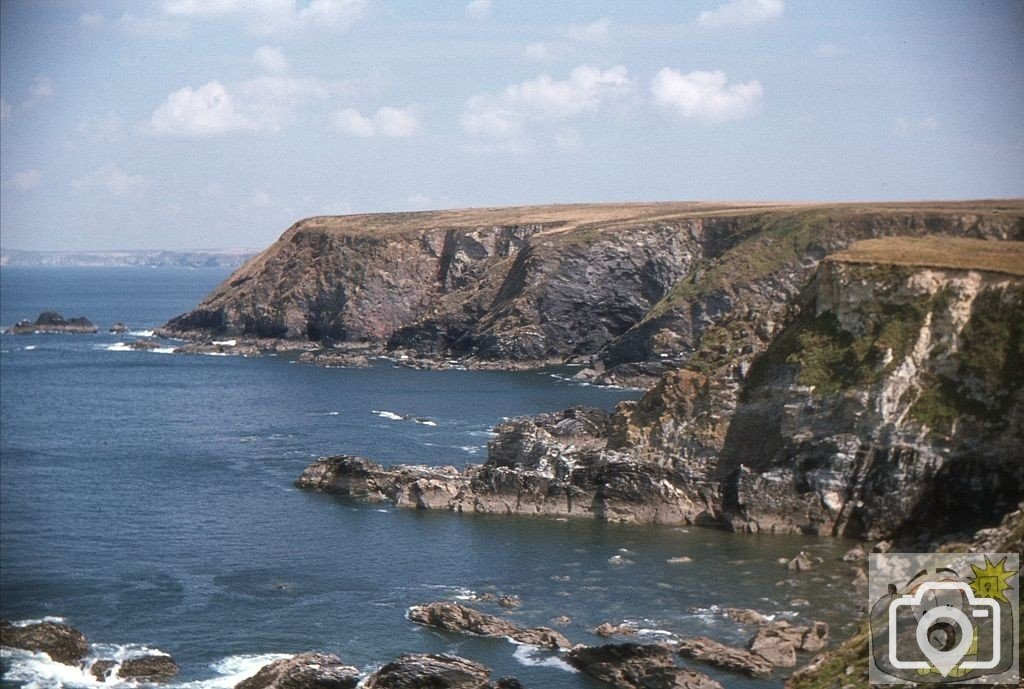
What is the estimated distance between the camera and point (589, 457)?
3423 inches

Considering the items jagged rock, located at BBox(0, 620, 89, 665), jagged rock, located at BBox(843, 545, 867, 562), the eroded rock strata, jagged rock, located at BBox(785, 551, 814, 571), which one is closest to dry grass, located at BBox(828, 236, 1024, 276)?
the eroded rock strata

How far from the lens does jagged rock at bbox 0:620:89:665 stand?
58.8 metres

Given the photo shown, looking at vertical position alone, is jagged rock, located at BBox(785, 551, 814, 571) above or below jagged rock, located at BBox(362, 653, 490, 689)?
above

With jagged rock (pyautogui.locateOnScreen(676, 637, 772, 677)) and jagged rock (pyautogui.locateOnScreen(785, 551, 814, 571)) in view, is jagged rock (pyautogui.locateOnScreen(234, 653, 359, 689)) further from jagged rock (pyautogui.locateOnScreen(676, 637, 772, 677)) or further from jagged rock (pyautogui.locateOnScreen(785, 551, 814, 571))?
jagged rock (pyautogui.locateOnScreen(785, 551, 814, 571))

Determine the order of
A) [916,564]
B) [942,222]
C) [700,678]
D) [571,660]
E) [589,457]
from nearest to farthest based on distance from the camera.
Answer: [700,678], [571,660], [916,564], [589,457], [942,222]

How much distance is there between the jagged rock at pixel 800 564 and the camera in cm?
7181

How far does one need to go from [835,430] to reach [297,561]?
36215 millimetres

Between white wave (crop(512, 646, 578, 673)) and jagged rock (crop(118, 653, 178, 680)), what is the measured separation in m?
16.1

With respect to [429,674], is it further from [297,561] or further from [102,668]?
[297,561]

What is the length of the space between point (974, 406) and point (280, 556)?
1787 inches

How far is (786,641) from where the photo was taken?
58500 mm

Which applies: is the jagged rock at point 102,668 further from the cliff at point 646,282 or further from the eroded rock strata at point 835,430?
the cliff at point 646,282

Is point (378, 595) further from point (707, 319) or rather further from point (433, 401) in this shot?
point (707, 319)

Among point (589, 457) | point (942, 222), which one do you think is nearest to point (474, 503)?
point (589, 457)
